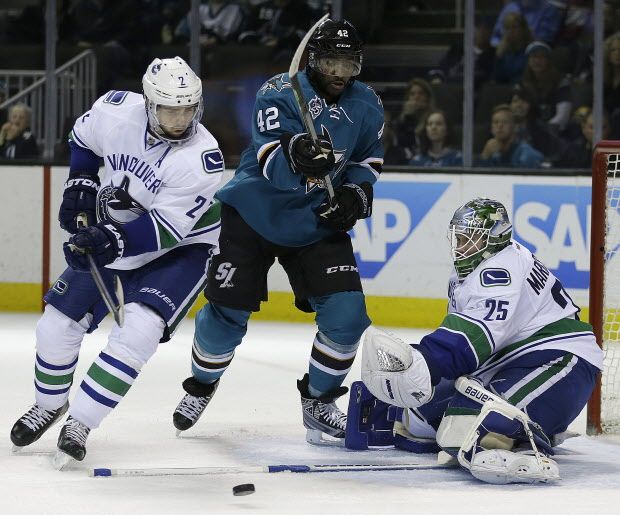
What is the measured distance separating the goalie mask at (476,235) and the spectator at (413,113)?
3438mm

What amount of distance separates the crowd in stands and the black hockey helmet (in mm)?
3103

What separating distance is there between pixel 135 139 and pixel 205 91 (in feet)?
12.3

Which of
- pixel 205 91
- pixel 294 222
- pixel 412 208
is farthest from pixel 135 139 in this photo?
pixel 205 91

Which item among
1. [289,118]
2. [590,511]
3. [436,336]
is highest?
[289,118]

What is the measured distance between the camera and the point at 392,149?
24.7 ft

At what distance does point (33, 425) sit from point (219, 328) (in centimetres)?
64

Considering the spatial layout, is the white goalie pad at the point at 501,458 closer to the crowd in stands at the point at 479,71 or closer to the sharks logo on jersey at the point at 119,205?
the sharks logo on jersey at the point at 119,205

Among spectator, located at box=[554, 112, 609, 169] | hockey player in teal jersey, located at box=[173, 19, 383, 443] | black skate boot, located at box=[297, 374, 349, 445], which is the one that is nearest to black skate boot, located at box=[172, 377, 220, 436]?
hockey player in teal jersey, located at box=[173, 19, 383, 443]

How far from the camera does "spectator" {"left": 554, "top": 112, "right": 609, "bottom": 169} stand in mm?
7234

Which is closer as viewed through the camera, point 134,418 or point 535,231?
point 134,418

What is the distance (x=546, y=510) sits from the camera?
138 inches

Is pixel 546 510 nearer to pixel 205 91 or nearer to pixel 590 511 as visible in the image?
pixel 590 511

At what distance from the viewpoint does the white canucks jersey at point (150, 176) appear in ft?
13.3

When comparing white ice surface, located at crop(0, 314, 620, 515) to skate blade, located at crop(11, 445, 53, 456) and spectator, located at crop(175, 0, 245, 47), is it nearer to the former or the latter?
skate blade, located at crop(11, 445, 53, 456)
